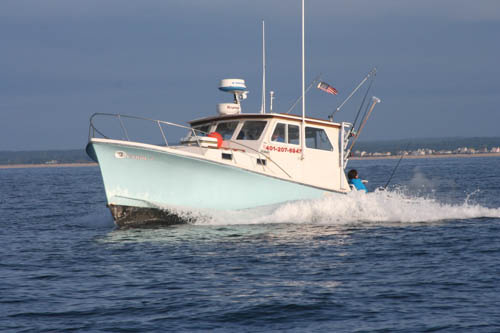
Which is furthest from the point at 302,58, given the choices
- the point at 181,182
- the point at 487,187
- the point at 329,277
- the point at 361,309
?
the point at 487,187

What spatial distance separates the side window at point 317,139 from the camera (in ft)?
58.6

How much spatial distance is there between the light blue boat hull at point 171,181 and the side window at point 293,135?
163cm

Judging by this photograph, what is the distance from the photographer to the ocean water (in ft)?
27.8

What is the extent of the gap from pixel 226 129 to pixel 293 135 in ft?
5.88

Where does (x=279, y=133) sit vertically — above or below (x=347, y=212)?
above

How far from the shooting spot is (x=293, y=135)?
1762cm

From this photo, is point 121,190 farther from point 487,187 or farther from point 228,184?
point 487,187

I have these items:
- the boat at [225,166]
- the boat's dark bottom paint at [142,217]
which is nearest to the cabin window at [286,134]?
the boat at [225,166]

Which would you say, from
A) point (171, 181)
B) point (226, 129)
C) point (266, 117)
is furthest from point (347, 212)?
point (171, 181)

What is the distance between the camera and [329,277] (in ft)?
35.4

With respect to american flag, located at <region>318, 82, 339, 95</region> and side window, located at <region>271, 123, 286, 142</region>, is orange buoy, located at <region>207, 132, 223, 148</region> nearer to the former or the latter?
side window, located at <region>271, 123, 286, 142</region>

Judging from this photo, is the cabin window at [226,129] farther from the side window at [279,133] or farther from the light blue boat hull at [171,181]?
the light blue boat hull at [171,181]

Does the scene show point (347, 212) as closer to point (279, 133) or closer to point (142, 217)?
point (279, 133)

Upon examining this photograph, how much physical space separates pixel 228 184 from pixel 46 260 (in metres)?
→ 4.94
